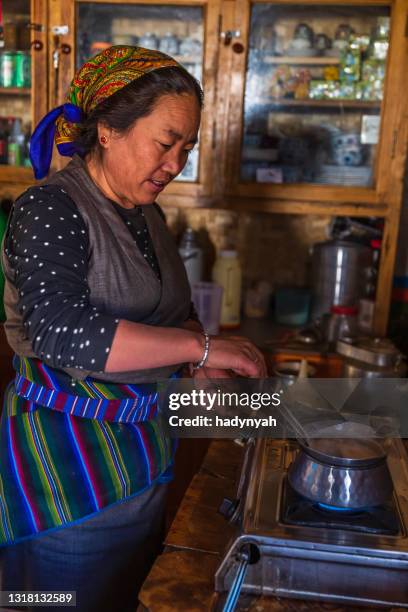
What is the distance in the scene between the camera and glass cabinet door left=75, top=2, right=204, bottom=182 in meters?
2.24

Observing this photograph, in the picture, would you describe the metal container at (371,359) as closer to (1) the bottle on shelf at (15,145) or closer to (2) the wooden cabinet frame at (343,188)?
(2) the wooden cabinet frame at (343,188)

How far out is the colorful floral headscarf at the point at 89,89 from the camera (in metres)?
1.06

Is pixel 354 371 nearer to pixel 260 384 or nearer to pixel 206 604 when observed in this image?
pixel 260 384

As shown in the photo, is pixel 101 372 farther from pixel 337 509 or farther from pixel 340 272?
pixel 340 272

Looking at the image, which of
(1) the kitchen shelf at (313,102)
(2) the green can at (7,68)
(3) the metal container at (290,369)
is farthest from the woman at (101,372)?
(2) the green can at (7,68)

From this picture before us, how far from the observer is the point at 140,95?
41.6 inches

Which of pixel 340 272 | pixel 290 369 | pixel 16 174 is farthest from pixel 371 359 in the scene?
pixel 16 174

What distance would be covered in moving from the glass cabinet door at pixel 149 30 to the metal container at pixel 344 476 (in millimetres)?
1553

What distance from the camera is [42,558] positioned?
45.2 inches

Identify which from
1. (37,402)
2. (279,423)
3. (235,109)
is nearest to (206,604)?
(279,423)

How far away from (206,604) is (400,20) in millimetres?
1903

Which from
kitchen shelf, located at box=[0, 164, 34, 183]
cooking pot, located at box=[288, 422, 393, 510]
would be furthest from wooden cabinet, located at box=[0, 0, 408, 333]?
cooking pot, located at box=[288, 422, 393, 510]

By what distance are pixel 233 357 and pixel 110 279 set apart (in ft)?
0.82

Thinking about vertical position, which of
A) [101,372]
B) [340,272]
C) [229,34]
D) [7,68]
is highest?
[229,34]
